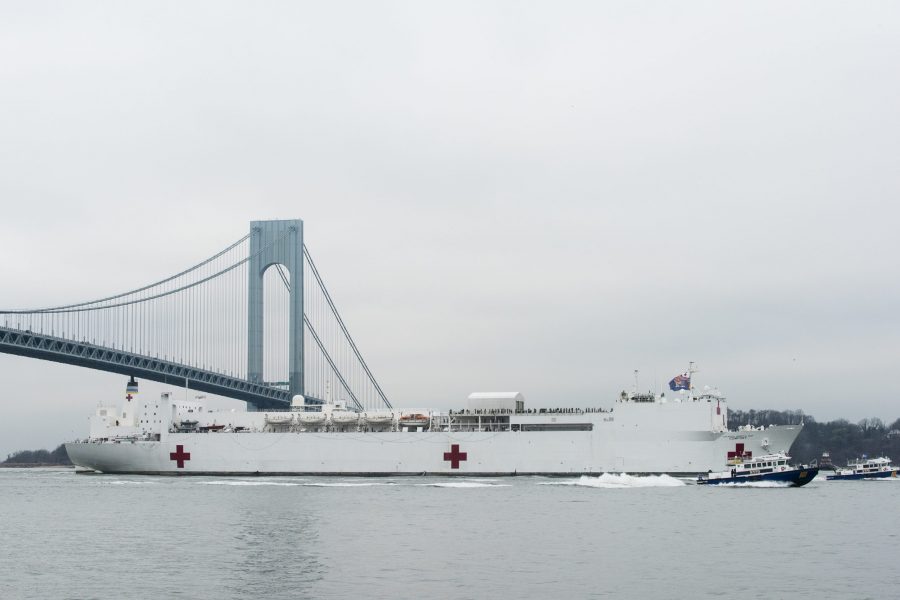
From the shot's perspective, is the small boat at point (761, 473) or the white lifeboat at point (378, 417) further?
the white lifeboat at point (378, 417)

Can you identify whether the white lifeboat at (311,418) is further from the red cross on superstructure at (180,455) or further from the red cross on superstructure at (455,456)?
the red cross on superstructure at (455,456)

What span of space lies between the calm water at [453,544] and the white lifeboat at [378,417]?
8334 mm

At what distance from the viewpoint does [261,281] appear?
4847 centimetres

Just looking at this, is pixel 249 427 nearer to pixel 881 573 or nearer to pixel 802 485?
pixel 802 485

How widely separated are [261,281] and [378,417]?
1458 centimetres

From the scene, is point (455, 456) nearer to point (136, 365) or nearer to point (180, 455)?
point (180, 455)

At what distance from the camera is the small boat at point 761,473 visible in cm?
3033

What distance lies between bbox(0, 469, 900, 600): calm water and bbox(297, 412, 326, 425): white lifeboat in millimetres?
8879

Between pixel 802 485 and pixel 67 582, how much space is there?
984 inches

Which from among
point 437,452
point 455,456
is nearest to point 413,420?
point 437,452

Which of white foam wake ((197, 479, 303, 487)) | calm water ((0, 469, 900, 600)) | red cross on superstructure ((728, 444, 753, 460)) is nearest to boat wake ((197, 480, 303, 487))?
white foam wake ((197, 479, 303, 487))

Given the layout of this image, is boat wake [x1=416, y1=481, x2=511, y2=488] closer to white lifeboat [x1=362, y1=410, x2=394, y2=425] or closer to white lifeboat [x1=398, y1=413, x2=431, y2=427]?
white lifeboat [x1=398, y1=413, x2=431, y2=427]

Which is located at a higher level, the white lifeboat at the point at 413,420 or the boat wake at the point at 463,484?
the white lifeboat at the point at 413,420

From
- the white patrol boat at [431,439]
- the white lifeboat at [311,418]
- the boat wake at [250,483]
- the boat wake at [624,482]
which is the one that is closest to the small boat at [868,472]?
the white patrol boat at [431,439]
